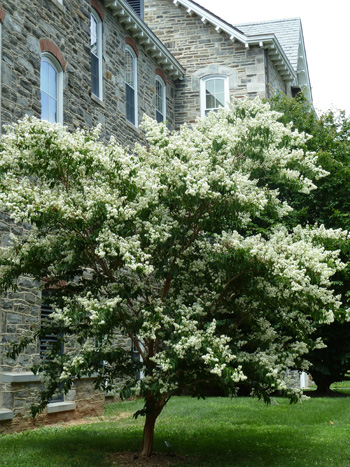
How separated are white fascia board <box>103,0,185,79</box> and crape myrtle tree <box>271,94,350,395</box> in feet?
12.2

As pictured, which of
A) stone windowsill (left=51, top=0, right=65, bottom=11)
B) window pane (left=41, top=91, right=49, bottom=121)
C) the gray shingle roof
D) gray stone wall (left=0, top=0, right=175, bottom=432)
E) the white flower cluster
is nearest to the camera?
the white flower cluster

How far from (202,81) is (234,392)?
16056mm

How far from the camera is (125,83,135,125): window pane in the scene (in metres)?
18.6

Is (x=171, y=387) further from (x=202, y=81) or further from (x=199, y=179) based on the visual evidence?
(x=202, y=81)

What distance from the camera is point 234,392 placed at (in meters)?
8.45

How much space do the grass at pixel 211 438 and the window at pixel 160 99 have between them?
382 inches

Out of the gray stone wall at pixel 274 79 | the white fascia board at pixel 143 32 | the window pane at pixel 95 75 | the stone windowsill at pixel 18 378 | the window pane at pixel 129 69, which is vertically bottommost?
the stone windowsill at pixel 18 378

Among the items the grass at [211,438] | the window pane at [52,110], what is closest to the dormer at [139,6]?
the window pane at [52,110]

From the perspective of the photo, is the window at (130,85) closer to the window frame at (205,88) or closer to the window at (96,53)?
the window at (96,53)

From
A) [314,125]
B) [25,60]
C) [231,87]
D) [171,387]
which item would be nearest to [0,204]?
[171,387]

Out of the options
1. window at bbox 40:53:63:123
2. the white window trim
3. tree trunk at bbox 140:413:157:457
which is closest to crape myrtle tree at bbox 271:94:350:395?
the white window trim

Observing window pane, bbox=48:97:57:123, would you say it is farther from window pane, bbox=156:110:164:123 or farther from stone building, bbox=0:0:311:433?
window pane, bbox=156:110:164:123

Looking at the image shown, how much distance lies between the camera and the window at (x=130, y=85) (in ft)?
61.1

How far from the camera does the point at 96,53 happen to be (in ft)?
55.4
